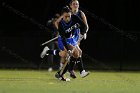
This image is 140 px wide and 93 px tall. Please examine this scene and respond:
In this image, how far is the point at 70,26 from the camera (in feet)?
48.3

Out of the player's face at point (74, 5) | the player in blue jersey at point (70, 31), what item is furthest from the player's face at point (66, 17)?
the player's face at point (74, 5)

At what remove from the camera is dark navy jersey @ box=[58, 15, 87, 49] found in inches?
576

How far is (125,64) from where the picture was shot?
21.3m

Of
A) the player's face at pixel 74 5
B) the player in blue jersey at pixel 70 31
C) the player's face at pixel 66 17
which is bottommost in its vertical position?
the player in blue jersey at pixel 70 31

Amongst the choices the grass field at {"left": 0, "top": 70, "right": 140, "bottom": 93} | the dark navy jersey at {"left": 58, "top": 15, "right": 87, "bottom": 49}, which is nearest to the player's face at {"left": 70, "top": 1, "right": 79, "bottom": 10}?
the dark navy jersey at {"left": 58, "top": 15, "right": 87, "bottom": 49}

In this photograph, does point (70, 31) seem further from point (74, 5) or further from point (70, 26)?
point (74, 5)

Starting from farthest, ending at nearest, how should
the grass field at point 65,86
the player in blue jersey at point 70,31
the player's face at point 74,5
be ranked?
the player in blue jersey at point 70,31 → the player's face at point 74,5 → the grass field at point 65,86

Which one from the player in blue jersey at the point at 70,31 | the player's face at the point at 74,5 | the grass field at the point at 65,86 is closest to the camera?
the grass field at the point at 65,86

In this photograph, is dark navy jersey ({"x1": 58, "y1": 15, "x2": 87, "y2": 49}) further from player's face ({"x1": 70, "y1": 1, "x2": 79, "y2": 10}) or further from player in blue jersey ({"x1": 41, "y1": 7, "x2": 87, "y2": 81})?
player's face ({"x1": 70, "y1": 1, "x2": 79, "y2": 10})

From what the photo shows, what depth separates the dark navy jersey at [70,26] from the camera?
576 inches

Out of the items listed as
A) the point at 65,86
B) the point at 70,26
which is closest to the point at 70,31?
the point at 70,26

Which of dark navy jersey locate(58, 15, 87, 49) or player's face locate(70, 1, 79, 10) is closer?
player's face locate(70, 1, 79, 10)

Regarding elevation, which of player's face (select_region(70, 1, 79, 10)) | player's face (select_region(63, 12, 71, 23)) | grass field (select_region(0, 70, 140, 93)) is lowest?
grass field (select_region(0, 70, 140, 93))

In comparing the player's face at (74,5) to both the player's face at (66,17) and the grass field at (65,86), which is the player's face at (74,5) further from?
the grass field at (65,86)
